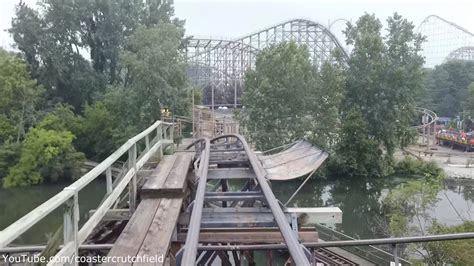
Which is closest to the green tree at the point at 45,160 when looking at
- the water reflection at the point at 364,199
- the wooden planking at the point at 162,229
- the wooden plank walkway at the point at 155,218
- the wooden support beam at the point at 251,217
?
the water reflection at the point at 364,199

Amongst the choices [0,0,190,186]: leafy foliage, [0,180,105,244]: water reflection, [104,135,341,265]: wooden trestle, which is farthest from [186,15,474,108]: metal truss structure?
[104,135,341,265]: wooden trestle

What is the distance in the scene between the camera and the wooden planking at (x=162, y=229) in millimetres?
1686

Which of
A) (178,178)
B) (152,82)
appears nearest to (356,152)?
(152,82)

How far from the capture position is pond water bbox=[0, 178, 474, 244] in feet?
36.6

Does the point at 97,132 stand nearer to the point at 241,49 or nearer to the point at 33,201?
the point at 33,201

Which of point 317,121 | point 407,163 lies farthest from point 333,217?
point 407,163

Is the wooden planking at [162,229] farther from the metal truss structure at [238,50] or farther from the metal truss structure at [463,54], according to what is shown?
the metal truss structure at [463,54]

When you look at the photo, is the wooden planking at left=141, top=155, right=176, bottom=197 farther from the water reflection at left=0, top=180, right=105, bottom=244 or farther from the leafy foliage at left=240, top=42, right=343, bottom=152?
the leafy foliage at left=240, top=42, right=343, bottom=152

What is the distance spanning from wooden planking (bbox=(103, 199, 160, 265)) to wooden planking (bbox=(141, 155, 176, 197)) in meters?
0.15

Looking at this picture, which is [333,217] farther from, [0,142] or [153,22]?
[153,22]

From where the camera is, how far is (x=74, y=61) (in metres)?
19.8

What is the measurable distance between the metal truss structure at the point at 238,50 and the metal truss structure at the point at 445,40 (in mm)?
13944

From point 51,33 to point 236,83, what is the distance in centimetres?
1372

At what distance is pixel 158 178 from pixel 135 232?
1035mm
